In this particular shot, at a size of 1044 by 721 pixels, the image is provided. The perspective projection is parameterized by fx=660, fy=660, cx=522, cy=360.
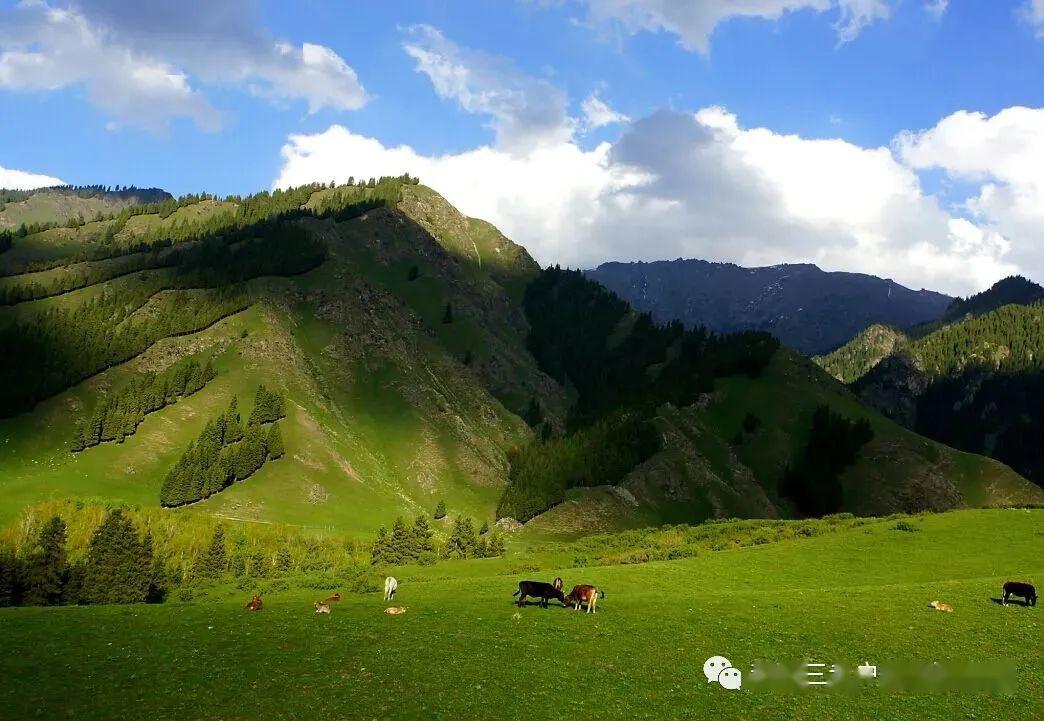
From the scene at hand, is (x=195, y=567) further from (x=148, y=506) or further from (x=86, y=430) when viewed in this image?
(x=86, y=430)

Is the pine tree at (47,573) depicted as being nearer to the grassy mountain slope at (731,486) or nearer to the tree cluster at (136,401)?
the tree cluster at (136,401)

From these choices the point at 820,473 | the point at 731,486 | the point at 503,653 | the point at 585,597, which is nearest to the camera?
the point at 503,653

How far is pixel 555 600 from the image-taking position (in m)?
42.2

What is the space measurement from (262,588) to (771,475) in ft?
520

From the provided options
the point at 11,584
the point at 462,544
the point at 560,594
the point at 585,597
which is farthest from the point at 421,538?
the point at 585,597

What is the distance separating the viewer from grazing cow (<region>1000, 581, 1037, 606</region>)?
127 feet

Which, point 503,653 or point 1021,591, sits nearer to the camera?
point 503,653

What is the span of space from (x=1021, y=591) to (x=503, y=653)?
32.0 meters

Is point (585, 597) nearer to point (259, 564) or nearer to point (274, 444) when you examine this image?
point (259, 564)

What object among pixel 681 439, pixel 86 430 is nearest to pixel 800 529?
pixel 681 439

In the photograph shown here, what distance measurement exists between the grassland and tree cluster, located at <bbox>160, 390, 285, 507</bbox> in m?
107

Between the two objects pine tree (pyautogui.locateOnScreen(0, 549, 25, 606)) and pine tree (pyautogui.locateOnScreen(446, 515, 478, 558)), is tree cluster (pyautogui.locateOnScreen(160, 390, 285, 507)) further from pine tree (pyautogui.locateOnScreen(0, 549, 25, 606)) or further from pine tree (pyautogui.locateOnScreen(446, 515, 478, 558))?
pine tree (pyautogui.locateOnScreen(446, 515, 478, 558))

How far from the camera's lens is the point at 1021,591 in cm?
3903

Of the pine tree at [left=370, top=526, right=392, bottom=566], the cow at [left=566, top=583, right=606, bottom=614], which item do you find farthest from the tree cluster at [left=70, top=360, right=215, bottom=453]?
the cow at [left=566, top=583, right=606, bottom=614]
